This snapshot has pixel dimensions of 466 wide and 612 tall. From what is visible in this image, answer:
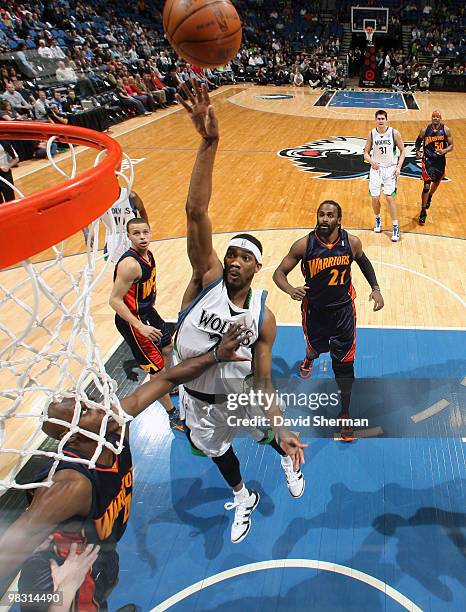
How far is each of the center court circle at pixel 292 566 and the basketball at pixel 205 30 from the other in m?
3.26

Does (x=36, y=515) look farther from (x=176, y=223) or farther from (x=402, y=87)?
(x=402, y=87)

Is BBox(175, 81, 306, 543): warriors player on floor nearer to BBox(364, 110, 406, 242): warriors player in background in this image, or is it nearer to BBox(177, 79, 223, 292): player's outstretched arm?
BBox(177, 79, 223, 292): player's outstretched arm

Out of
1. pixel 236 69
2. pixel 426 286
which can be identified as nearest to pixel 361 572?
pixel 426 286

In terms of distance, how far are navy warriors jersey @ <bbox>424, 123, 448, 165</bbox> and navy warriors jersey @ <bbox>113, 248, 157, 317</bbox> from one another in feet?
17.7

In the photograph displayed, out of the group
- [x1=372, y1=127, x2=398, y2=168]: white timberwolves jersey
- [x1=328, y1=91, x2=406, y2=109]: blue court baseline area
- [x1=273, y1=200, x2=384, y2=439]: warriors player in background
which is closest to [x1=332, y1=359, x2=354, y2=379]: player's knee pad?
[x1=273, y1=200, x2=384, y2=439]: warriors player in background

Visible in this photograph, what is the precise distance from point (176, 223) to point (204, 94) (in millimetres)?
5815

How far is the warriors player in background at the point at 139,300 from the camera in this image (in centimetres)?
374

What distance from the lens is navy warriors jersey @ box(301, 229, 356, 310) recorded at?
388 cm

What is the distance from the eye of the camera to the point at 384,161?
7.39 m

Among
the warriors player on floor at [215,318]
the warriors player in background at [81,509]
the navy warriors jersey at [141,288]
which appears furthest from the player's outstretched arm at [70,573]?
the navy warriors jersey at [141,288]

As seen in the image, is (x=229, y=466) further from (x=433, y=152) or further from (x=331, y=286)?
(x=433, y=152)

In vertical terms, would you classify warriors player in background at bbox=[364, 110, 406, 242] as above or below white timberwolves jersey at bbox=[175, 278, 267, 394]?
below

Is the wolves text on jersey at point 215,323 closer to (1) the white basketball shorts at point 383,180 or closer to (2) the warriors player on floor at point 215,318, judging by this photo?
(2) the warriors player on floor at point 215,318

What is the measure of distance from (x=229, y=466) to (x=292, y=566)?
0.68 m
